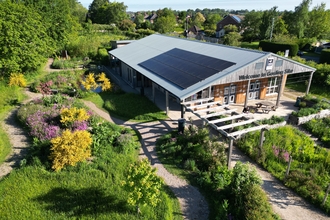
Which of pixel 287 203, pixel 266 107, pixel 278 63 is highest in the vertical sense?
pixel 278 63

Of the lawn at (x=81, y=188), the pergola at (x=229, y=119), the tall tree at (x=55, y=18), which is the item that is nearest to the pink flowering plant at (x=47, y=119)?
the lawn at (x=81, y=188)

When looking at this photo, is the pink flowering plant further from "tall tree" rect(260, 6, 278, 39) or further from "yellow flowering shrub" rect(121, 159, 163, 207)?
"tall tree" rect(260, 6, 278, 39)

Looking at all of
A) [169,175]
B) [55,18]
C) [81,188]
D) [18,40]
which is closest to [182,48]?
[169,175]

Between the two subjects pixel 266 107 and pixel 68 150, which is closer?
pixel 68 150

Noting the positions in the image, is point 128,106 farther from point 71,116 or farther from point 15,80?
point 15,80

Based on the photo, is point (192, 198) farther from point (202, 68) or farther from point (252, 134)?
point (202, 68)

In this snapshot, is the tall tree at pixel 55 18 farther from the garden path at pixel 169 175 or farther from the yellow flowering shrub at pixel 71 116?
the yellow flowering shrub at pixel 71 116
